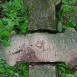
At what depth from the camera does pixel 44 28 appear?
87.9 inches

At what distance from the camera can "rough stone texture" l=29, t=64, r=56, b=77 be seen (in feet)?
7.48

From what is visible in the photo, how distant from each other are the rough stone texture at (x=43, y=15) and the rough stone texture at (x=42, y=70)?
221 millimetres

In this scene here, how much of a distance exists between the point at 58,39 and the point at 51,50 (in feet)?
0.25

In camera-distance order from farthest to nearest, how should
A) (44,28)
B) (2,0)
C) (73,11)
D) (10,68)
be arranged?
1. (2,0)
2. (73,11)
3. (10,68)
4. (44,28)

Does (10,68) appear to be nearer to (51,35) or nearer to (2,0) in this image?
(51,35)

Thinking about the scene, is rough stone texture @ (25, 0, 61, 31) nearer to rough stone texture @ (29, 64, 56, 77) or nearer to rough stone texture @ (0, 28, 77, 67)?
rough stone texture @ (0, 28, 77, 67)

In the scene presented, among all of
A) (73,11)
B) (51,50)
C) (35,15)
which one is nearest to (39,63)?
(51,50)

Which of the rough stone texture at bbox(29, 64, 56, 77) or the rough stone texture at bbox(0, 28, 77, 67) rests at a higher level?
the rough stone texture at bbox(0, 28, 77, 67)

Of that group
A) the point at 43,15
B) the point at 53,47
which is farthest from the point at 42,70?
the point at 43,15

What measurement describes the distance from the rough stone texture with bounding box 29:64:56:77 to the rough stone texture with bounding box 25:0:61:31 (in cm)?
22

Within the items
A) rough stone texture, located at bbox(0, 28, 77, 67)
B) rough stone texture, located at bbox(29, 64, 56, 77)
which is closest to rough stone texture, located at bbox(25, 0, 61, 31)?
rough stone texture, located at bbox(0, 28, 77, 67)

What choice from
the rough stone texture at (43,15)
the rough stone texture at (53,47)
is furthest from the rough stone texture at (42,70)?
the rough stone texture at (43,15)

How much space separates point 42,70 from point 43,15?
0.32 metres

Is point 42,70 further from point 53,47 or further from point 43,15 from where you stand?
point 43,15
